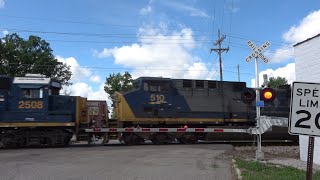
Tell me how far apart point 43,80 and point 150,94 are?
6.22 meters

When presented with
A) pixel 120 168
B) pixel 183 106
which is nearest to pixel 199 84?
pixel 183 106

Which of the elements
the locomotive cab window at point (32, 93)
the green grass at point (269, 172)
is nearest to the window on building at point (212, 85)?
the locomotive cab window at point (32, 93)

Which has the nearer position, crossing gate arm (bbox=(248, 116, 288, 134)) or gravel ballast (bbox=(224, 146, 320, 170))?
gravel ballast (bbox=(224, 146, 320, 170))

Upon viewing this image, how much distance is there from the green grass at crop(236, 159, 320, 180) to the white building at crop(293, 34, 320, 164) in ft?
8.25

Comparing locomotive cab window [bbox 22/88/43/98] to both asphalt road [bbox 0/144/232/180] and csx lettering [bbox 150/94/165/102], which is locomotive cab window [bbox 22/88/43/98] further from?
asphalt road [bbox 0/144/232/180]

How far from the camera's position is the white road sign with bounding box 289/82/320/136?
6301 millimetres

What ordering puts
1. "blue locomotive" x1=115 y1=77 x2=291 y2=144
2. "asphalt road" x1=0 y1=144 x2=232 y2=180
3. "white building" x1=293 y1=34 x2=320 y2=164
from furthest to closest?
"blue locomotive" x1=115 y1=77 x2=291 y2=144 → "white building" x1=293 y1=34 x2=320 y2=164 → "asphalt road" x1=0 y1=144 x2=232 y2=180

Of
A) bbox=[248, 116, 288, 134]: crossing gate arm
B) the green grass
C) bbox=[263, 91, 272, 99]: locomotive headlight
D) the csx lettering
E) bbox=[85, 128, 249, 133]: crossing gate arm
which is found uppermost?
the csx lettering

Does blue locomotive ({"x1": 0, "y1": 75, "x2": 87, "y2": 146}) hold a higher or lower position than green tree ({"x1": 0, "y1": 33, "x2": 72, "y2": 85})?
lower

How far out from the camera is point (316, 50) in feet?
45.5

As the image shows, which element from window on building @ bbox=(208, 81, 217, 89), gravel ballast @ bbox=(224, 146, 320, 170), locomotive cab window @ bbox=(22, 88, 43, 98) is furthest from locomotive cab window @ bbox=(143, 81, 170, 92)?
gravel ballast @ bbox=(224, 146, 320, 170)

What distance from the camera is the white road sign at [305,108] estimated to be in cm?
630

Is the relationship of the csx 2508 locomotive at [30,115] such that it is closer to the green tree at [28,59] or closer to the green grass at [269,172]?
the green grass at [269,172]

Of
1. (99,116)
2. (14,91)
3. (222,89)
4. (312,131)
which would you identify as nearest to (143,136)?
(99,116)
